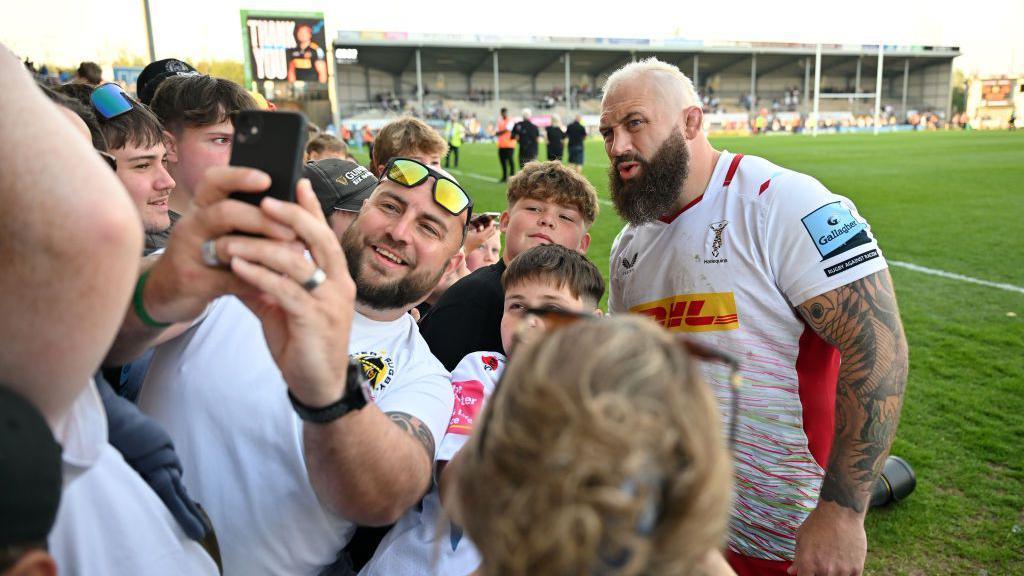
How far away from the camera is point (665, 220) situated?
2.80 meters

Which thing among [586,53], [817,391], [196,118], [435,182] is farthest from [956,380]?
[586,53]

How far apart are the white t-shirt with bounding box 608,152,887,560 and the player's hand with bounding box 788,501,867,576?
0.83 feet

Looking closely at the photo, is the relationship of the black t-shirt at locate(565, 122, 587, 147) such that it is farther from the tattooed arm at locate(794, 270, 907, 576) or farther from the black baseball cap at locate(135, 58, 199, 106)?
the tattooed arm at locate(794, 270, 907, 576)

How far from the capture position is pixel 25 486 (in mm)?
737

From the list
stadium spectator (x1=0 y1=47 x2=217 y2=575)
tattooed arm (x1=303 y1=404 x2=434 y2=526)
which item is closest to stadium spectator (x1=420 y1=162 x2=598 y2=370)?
tattooed arm (x1=303 y1=404 x2=434 y2=526)

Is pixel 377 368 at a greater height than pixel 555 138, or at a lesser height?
lesser

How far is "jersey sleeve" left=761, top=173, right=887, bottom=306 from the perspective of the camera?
2270 mm

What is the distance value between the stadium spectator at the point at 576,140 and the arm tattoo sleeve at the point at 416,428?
65.8 ft

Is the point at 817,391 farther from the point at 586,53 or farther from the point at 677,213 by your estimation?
the point at 586,53

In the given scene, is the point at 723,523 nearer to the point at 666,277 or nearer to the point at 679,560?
the point at 679,560

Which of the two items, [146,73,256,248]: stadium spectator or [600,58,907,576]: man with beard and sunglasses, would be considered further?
[146,73,256,248]: stadium spectator

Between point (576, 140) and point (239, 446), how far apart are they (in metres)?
21.1

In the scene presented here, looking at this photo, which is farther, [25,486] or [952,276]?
[952,276]

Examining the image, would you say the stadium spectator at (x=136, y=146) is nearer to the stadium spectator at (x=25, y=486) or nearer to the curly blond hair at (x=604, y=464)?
the stadium spectator at (x=25, y=486)
